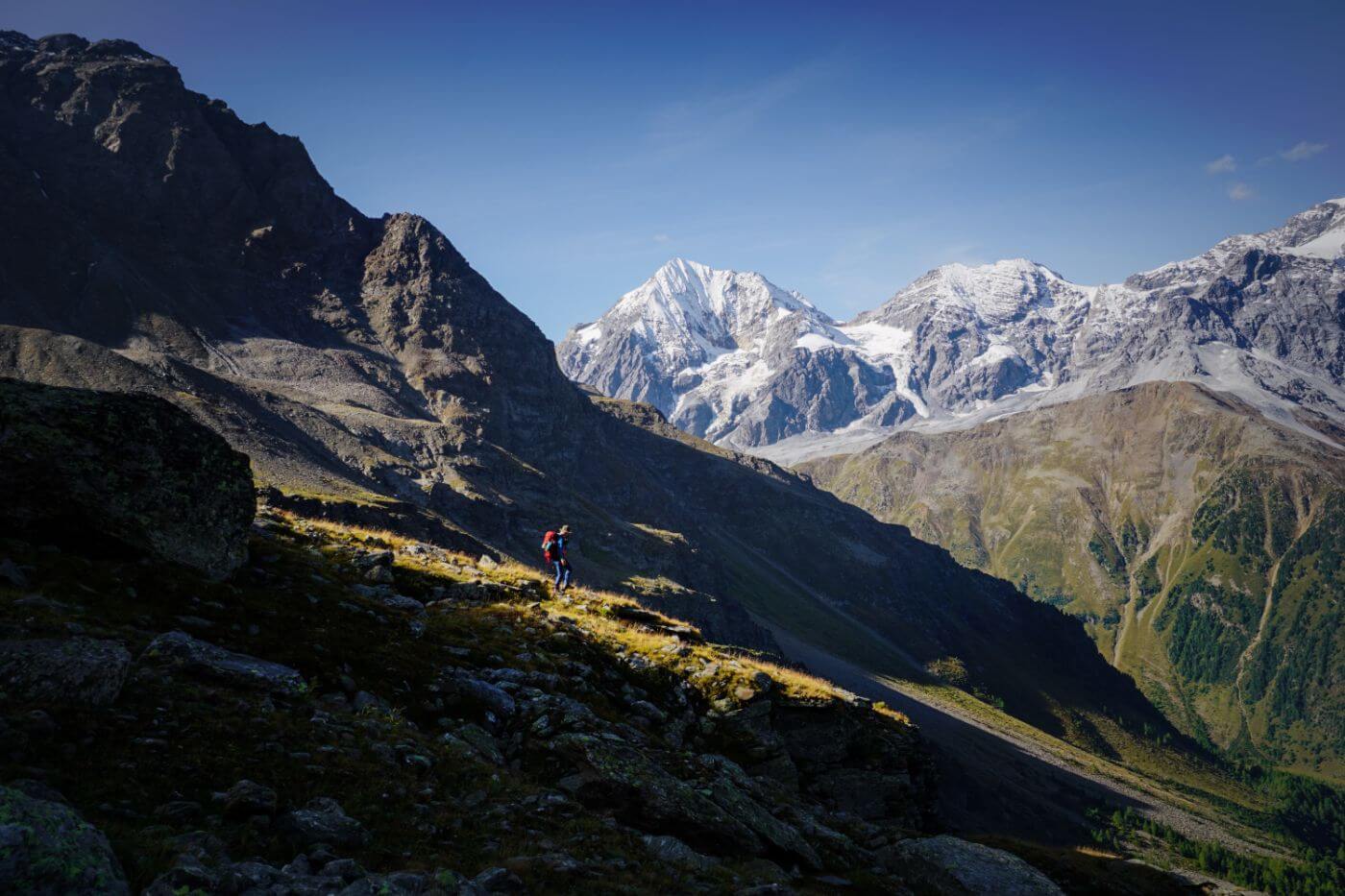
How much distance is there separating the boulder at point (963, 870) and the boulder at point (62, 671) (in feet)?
55.7

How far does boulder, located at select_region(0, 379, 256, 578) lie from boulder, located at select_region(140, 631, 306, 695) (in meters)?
4.19

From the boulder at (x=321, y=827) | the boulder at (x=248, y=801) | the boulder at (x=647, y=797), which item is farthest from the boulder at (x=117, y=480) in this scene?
the boulder at (x=647, y=797)

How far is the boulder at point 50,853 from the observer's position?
255 inches

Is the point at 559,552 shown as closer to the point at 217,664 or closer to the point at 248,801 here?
the point at 217,664

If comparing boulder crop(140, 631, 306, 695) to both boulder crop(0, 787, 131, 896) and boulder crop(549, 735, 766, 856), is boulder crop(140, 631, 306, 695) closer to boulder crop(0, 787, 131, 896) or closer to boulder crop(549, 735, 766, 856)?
boulder crop(0, 787, 131, 896)

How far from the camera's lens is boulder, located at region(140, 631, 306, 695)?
12297 mm

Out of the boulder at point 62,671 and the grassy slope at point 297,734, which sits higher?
the boulder at point 62,671

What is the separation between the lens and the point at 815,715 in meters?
27.5

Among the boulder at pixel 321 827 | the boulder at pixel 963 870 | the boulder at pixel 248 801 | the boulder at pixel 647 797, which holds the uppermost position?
the boulder at pixel 248 801

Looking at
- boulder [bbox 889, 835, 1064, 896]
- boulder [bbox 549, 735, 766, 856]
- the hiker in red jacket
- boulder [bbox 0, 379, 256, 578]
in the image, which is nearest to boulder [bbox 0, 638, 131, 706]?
boulder [bbox 0, 379, 256, 578]

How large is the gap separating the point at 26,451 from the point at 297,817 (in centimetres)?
1146

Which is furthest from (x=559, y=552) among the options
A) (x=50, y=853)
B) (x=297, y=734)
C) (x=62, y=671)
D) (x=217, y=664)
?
(x=50, y=853)

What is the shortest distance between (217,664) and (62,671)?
283cm

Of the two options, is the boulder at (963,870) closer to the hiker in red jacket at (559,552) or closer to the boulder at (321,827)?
the boulder at (321,827)
